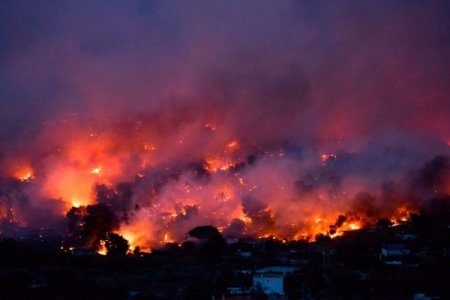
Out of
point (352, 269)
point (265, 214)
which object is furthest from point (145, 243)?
point (352, 269)

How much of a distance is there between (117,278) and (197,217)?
43.1ft

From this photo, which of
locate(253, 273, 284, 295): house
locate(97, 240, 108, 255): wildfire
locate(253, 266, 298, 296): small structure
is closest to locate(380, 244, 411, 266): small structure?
locate(253, 266, 298, 296): small structure

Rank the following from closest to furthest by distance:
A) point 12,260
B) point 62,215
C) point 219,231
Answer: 1. point 12,260
2. point 219,231
3. point 62,215

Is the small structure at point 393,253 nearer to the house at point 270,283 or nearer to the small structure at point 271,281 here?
the small structure at point 271,281

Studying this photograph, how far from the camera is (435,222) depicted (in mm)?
43938

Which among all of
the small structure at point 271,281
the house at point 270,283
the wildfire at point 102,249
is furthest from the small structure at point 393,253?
the wildfire at point 102,249

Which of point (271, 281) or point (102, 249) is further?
point (102, 249)

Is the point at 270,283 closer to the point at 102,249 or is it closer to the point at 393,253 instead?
the point at 393,253

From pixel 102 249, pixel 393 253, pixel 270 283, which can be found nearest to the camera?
pixel 270 283

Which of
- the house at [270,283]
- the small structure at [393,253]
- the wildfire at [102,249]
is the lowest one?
the house at [270,283]

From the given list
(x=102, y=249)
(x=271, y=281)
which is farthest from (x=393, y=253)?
(x=102, y=249)

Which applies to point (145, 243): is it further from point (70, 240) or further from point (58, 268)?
point (58, 268)

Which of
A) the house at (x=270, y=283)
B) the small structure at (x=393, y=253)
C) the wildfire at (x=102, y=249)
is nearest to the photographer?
the house at (x=270, y=283)

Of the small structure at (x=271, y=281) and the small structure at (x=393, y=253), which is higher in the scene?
the small structure at (x=393, y=253)
